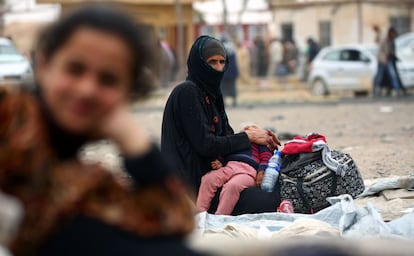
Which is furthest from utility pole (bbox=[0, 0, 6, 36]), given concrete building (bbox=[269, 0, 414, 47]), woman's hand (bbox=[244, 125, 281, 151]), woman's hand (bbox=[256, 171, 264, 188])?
woman's hand (bbox=[256, 171, 264, 188])

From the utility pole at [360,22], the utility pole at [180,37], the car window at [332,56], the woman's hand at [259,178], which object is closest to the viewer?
the woman's hand at [259,178]

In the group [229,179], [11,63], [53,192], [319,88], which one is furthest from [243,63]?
[53,192]

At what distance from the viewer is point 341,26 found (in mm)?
46594

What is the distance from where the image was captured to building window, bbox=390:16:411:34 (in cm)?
4731

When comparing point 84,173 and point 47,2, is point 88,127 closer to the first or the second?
point 84,173


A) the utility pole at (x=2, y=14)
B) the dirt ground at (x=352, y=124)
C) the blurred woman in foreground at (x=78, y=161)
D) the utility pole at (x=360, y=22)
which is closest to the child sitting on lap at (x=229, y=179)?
the dirt ground at (x=352, y=124)

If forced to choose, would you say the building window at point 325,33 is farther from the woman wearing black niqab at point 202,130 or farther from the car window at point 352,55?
the woman wearing black niqab at point 202,130

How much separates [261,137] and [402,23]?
139 feet

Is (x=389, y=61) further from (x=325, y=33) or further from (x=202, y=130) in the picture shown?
(x=325, y=33)

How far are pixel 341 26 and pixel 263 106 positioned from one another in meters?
23.2

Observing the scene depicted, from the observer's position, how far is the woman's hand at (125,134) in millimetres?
2346

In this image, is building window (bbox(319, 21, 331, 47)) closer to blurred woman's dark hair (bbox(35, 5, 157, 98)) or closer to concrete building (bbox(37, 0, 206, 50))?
concrete building (bbox(37, 0, 206, 50))

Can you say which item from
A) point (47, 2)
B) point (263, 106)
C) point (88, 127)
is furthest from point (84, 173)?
point (47, 2)

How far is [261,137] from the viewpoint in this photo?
6.65 meters
